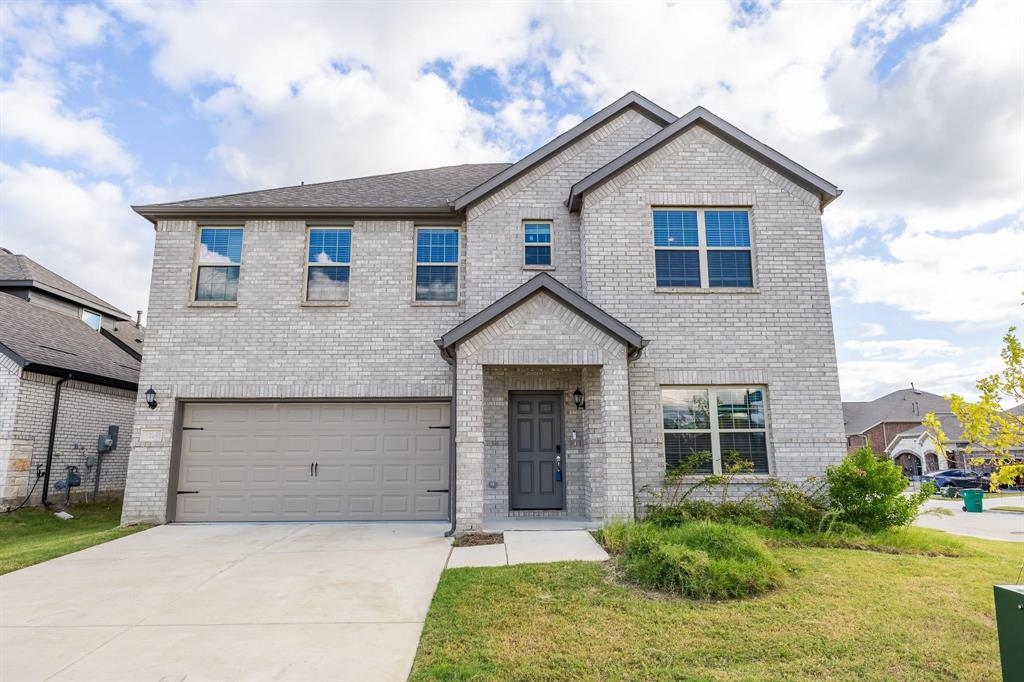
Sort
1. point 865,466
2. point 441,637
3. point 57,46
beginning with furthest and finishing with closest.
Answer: point 57,46 < point 865,466 < point 441,637

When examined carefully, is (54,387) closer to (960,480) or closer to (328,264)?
(328,264)

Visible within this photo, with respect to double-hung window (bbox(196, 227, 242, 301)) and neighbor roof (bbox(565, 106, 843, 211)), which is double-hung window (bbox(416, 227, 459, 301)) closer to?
neighbor roof (bbox(565, 106, 843, 211))

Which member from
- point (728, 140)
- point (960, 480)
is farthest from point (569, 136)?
point (960, 480)

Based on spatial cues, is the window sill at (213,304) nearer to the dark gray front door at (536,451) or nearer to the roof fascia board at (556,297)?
the roof fascia board at (556,297)

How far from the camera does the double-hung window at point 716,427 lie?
32.6 ft

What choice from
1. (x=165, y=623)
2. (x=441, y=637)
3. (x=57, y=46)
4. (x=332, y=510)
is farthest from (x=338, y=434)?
(x=57, y=46)

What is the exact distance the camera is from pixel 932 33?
359 inches

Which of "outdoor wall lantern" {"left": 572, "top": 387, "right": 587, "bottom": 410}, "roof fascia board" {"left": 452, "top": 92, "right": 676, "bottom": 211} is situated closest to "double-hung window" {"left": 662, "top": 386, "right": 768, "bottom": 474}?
"outdoor wall lantern" {"left": 572, "top": 387, "right": 587, "bottom": 410}

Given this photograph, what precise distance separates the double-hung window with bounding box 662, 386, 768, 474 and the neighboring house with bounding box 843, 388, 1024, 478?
41.2 meters

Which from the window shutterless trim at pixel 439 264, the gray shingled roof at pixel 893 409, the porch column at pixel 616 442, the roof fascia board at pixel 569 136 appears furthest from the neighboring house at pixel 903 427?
the window shutterless trim at pixel 439 264

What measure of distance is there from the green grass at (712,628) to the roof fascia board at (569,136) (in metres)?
7.26

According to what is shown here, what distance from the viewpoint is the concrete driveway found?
4.27m

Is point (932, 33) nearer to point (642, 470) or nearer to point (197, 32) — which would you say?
point (642, 470)

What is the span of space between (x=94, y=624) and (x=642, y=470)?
776cm
